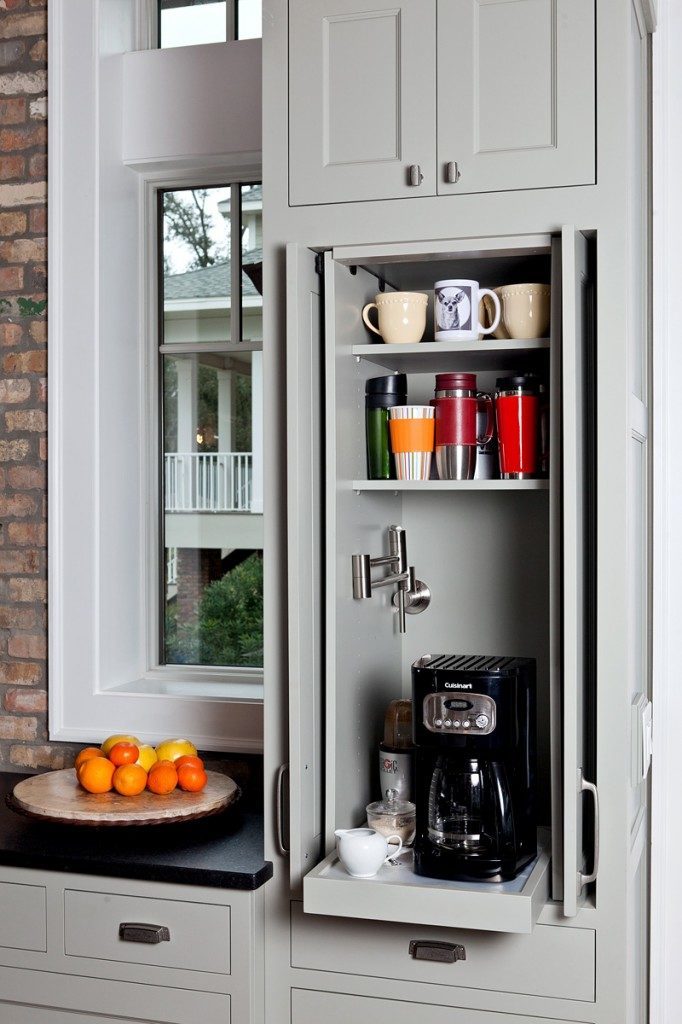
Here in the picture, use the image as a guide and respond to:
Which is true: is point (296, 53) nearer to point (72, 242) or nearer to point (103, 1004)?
point (72, 242)

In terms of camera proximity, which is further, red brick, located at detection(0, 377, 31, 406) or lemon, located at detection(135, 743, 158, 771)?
red brick, located at detection(0, 377, 31, 406)

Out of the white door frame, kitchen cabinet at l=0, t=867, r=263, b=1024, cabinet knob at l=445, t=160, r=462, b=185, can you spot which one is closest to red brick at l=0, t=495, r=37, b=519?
kitchen cabinet at l=0, t=867, r=263, b=1024

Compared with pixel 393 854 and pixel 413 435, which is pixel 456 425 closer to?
pixel 413 435

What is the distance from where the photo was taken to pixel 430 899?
1.83m

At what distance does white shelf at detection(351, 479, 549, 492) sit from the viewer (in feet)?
6.52

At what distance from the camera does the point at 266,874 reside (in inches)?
79.6

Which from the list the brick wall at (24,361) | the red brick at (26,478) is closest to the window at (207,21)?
the brick wall at (24,361)

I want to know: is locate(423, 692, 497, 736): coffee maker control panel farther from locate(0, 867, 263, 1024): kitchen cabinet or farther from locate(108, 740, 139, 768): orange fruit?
locate(108, 740, 139, 768): orange fruit

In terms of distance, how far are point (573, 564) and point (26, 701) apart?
5.18 feet

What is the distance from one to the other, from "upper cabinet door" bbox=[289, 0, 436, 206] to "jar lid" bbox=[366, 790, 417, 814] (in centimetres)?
118

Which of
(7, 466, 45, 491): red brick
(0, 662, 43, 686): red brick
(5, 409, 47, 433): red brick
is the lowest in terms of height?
(0, 662, 43, 686): red brick

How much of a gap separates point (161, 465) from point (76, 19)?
1149 millimetres

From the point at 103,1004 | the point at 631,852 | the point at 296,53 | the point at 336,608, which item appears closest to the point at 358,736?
the point at 336,608

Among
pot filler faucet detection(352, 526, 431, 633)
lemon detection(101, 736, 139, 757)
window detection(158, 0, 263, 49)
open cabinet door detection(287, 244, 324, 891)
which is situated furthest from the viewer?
window detection(158, 0, 263, 49)
